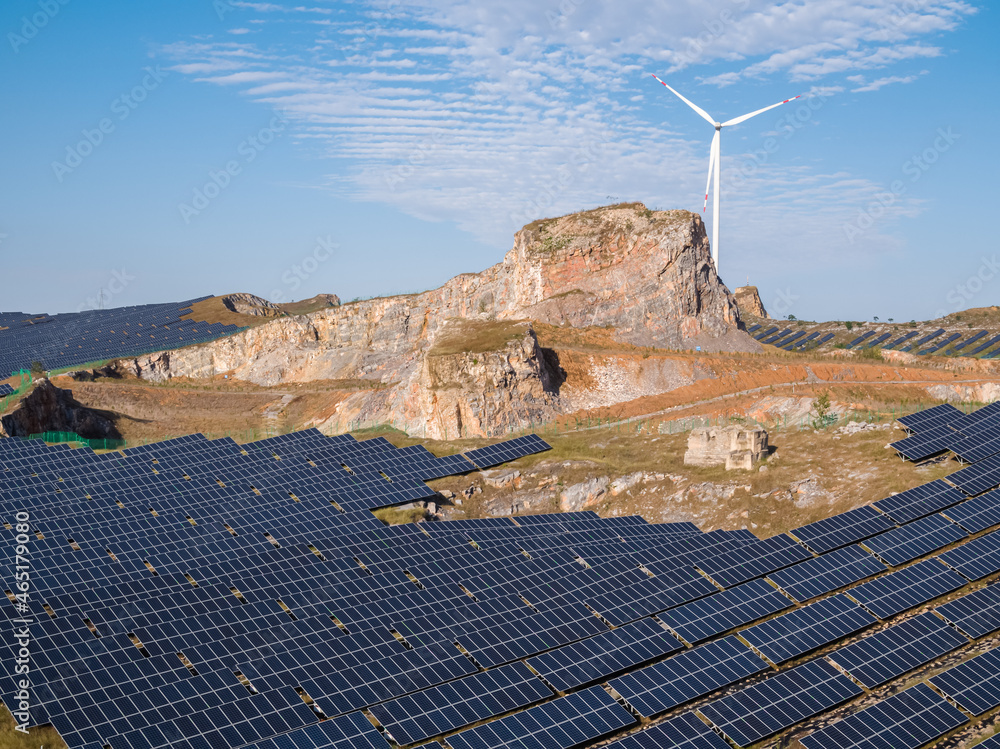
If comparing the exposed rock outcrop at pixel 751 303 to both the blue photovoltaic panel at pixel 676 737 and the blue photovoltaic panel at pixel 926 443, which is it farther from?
the blue photovoltaic panel at pixel 676 737

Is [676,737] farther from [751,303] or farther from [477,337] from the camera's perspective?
[751,303]

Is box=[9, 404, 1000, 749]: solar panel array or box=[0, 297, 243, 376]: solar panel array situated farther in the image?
box=[0, 297, 243, 376]: solar panel array

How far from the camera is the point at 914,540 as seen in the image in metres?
41.7

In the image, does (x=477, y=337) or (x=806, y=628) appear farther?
(x=477, y=337)

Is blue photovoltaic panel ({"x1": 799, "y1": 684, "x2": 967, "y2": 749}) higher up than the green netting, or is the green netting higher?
blue photovoltaic panel ({"x1": 799, "y1": 684, "x2": 967, "y2": 749})

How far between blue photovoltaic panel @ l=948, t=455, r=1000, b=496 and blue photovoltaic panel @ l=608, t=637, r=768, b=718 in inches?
764

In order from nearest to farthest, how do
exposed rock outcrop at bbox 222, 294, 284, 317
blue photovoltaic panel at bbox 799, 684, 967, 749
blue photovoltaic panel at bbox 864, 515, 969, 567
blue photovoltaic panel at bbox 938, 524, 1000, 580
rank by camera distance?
blue photovoltaic panel at bbox 799, 684, 967, 749 → blue photovoltaic panel at bbox 938, 524, 1000, 580 → blue photovoltaic panel at bbox 864, 515, 969, 567 → exposed rock outcrop at bbox 222, 294, 284, 317

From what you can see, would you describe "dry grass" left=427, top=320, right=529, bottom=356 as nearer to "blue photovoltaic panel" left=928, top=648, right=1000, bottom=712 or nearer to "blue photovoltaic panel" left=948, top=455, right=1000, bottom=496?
"blue photovoltaic panel" left=948, top=455, right=1000, bottom=496

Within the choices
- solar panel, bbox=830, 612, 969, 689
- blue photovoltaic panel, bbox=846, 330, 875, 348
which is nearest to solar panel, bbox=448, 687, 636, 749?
solar panel, bbox=830, 612, 969, 689

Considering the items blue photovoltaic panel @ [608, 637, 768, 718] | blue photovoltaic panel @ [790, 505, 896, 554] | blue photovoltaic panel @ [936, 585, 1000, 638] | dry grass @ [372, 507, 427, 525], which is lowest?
dry grass @ [372, 507, 427, 525]


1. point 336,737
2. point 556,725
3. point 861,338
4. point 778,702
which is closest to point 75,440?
point 336,737

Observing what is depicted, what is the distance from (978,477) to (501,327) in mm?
43734

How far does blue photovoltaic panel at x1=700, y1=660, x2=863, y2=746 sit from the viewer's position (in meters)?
30.1

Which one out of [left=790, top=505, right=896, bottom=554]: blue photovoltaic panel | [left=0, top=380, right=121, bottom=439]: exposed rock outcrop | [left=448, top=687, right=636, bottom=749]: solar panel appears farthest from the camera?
[left=0, top=380, right=121, bottom=439]: exposed rock outcrop
